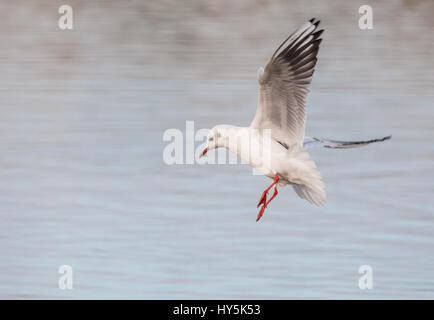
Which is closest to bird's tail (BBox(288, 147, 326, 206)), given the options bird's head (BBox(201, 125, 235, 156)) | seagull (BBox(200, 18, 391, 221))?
seagull (BBox(200, 18, 391, 221))

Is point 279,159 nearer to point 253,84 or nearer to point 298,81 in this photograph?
point 298,81

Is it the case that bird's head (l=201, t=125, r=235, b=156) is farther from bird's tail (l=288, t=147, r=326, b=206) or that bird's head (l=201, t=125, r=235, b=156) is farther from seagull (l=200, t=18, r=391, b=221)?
bird's tail (l=288, t=147, r=326, b=206)

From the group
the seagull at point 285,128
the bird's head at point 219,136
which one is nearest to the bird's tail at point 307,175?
the seagull at point 285,128

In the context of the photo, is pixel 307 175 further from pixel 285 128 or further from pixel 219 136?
pixel 219 136

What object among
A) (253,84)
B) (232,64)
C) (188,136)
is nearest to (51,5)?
(232,64)

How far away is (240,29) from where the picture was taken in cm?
589

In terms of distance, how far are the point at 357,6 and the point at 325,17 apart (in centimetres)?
32

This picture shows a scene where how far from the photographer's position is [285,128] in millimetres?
3082

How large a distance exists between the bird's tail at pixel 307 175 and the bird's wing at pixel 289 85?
49 millimetres

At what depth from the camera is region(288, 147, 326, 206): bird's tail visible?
9.91ft

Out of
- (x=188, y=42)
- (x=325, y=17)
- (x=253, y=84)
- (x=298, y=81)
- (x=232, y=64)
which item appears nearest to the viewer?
(x=298, y=81)

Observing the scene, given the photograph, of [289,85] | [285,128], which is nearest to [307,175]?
[285,128]

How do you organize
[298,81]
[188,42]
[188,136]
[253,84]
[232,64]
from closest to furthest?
[298,81]
[188,136]
[253,84]
[232,64]
[188,42]

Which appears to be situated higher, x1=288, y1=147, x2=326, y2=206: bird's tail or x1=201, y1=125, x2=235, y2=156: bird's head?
x1=201, y1=125, x2=235, y2=156: bird's head
